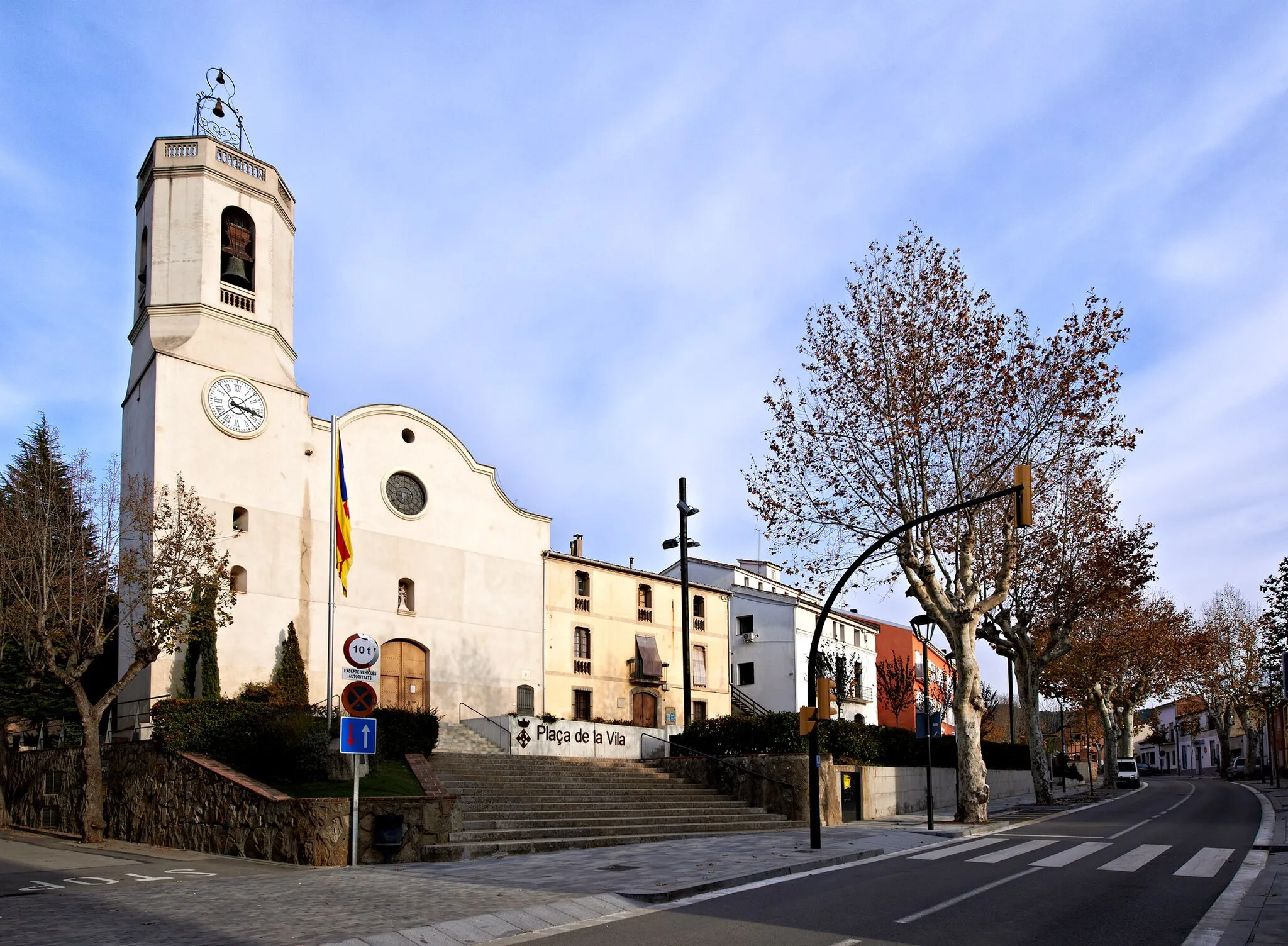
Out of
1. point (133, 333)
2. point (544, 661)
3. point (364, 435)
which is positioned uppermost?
point (133, 333)

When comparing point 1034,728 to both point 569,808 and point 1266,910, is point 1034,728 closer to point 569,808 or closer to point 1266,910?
point 569,808

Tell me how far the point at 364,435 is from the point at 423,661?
737 centimetres

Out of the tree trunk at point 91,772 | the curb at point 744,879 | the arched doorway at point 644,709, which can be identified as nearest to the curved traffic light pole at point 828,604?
the curb at point 744,879

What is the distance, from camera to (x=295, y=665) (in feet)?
89.7

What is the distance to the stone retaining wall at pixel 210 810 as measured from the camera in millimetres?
A: 16344

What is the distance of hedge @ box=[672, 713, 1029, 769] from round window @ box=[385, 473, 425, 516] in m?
11.2

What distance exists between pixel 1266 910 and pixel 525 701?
1014 inches

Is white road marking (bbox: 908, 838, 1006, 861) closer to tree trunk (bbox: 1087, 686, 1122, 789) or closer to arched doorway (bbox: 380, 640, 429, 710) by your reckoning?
arched doorway (bbox: 380, 640, 429, 710)

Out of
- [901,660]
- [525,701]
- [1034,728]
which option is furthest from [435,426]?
[901,660]

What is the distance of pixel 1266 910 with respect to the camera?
1057cm

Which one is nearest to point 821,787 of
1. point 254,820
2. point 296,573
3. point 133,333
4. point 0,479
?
point 254,820

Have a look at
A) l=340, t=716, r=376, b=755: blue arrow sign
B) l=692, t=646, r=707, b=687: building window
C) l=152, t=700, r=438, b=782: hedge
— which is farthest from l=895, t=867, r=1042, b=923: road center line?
l=692, t=646, r=707, b=687: building window

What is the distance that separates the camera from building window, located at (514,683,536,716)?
1321 inches

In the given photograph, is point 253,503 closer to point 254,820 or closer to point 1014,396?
point 254,820
